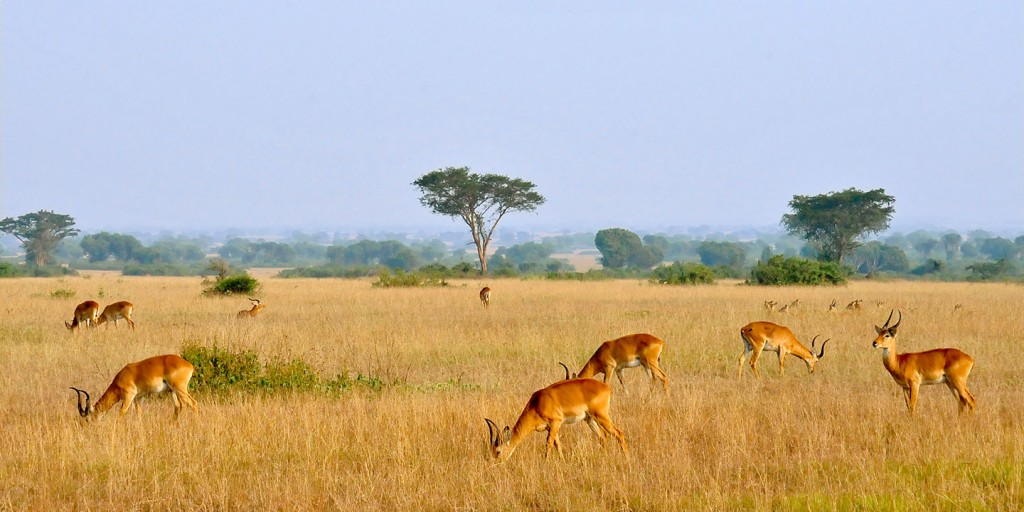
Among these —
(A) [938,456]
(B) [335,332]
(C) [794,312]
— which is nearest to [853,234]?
(C) [794,312]

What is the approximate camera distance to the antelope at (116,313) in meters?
16.2

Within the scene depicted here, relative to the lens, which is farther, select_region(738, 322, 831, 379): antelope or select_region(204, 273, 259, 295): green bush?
select_region(204, 273, 259, 295): green bush

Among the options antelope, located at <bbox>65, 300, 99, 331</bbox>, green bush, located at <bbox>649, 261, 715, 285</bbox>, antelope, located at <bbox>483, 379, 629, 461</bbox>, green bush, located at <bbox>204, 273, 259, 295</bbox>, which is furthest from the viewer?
green bush, located at <bbox>649, 261, 715, 285</bbox>

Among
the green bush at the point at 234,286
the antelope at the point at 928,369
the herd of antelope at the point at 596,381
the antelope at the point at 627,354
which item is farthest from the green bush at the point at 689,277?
the antelope at the point at 928,369

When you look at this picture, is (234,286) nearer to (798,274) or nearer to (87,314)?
(87,314)

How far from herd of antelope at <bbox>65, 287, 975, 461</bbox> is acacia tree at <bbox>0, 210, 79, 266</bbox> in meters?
63.1

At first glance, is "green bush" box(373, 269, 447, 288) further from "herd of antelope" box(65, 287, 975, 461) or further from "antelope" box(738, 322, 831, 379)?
"antelope" box(738, 322, 831, 379)

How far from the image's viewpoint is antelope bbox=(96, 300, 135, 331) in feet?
53.0

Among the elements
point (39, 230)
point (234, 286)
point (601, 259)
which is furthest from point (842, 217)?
point (39, 230)

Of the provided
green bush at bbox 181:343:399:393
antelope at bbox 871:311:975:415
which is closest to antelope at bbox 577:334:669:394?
antelope at bbox 871:311:975:415

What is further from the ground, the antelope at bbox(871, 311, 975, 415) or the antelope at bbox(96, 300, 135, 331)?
the antelope at bbox(96, 300, 135, 331)

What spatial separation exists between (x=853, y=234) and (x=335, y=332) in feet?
123

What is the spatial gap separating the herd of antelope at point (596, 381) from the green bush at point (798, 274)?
19285 mm

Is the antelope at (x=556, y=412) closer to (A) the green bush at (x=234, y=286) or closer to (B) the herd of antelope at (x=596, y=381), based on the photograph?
(B) the herd of antelope at (x=596, y=381)
